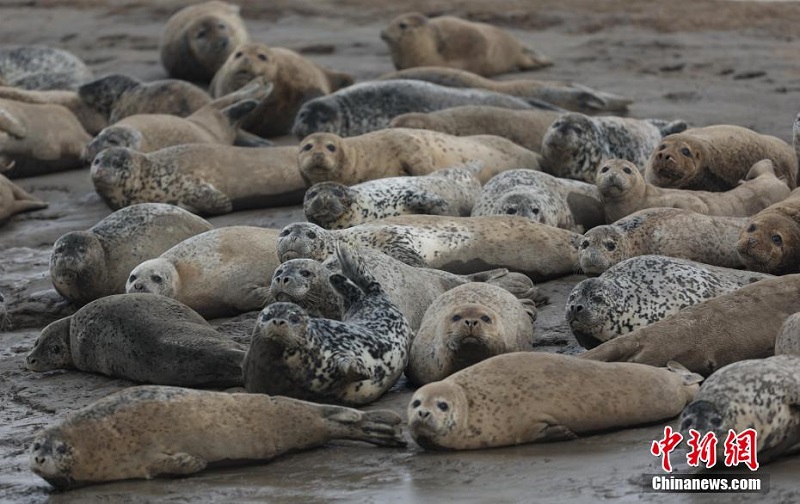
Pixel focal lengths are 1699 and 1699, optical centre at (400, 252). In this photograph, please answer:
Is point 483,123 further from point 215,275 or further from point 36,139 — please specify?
point 215,275

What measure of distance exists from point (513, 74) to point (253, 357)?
8605 millimetres

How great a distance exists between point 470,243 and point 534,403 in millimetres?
2601

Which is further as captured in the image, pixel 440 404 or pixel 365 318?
pixel 365 318

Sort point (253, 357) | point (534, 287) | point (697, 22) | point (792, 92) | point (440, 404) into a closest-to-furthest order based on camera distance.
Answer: point (440, 404) < point (253, 357) < point (534, 287) < point (792, 92) < point (697, 22)

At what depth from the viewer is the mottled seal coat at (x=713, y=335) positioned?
6789 mm

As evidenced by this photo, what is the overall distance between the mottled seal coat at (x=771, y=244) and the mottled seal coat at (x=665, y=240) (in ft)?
0.78

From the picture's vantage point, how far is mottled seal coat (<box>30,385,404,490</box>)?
6.03 m

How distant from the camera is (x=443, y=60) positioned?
1491cm

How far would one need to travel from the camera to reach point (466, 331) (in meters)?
6.87

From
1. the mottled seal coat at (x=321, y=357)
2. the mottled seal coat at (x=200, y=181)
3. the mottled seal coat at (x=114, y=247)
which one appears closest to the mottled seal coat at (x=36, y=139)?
the mottled seal coat at (x=200, y=181)

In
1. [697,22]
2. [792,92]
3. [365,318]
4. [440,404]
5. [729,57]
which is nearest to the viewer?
[440,404]

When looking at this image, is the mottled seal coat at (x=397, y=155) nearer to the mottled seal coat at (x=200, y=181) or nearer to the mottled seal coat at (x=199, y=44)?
the mottled seal coat at (x=200, y=181)

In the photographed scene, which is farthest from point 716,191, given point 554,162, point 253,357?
point 253,357

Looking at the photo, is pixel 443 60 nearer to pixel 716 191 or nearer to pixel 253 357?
pixel 716 191
